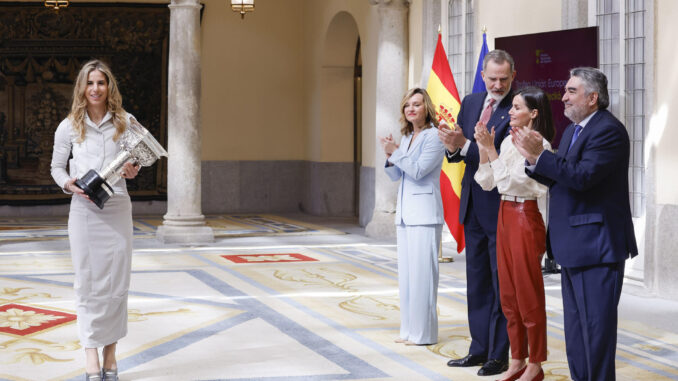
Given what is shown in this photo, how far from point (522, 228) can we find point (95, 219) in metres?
2.35

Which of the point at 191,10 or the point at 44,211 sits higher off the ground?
the point at 191,10

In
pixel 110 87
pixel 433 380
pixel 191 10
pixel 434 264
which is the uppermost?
pixel 191 10

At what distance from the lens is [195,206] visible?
1386cm

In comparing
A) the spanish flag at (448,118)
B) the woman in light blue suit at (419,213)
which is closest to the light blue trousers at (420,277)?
the woman in light blue suit at (419,213)

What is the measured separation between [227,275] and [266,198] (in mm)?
9149

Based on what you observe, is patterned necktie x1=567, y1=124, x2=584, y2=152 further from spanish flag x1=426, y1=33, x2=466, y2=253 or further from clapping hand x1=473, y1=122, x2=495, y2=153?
spanish flag x1=426, y1=33, x2=466, y2=253

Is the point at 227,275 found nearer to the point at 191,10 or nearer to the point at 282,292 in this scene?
the point at 282,292

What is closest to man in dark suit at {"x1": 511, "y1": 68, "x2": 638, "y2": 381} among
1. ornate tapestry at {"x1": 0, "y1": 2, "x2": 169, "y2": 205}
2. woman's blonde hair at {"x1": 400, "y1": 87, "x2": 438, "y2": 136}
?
woman's blonde hair at {"x1": 400, "y1": 87, "x2": 438, "y2": 136}

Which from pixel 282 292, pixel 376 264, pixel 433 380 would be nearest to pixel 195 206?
pixel 376 264

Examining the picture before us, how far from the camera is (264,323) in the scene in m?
7.68

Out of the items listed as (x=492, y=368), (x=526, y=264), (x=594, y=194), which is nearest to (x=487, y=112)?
(x=526, y=264)

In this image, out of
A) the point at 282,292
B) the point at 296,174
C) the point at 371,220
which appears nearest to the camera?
the point at 282,292

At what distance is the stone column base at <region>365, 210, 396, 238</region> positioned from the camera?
14.1 m

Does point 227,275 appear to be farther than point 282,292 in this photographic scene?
Yes
